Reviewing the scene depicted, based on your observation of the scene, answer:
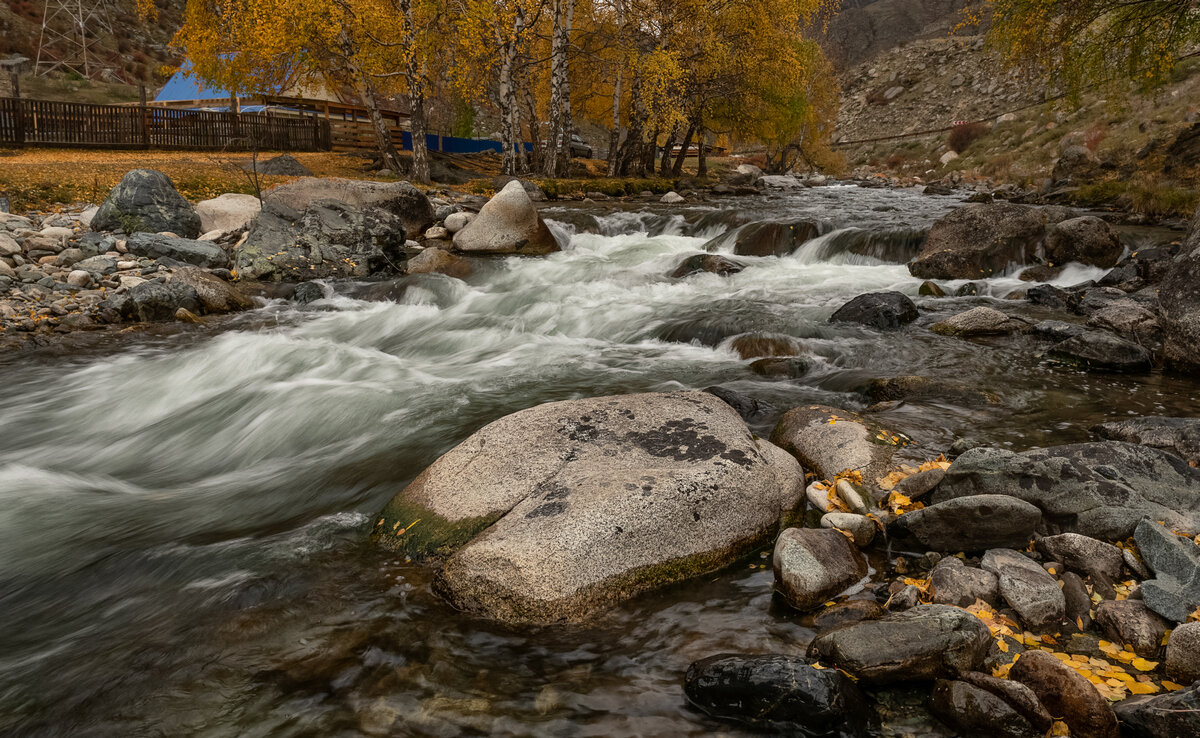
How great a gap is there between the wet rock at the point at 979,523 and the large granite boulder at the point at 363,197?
42.9 ft

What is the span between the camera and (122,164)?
65.8 ft

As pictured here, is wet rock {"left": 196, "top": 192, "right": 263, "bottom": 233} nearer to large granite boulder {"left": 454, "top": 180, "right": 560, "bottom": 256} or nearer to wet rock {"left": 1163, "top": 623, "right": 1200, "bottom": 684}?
large granite boulder {"left": 454, "top": 180, "right": 560, "bottom": 256}

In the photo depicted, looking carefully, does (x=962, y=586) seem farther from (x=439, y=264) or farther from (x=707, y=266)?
(x=439, y=264)

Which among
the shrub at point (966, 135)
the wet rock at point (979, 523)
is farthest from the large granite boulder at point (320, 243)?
the shrub at point (966, 135)

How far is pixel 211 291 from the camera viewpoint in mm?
11266

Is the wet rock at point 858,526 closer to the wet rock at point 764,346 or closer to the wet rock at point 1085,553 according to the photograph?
the wet rock at point 1085,553

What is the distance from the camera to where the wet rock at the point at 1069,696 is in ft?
9.09

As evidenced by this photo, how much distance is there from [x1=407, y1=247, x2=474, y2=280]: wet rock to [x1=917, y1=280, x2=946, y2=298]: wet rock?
27.6 ft

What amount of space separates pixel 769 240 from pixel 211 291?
11435 millimetres

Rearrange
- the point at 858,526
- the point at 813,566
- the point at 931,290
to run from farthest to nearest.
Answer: the point at 931,290
the point at 858,526
the point at 813,566

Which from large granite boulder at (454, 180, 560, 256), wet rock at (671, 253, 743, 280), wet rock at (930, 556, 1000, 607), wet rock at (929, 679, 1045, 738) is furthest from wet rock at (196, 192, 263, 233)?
wet rock at (929, 679, 1045, 738)

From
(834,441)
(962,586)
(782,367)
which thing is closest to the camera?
(962,586)

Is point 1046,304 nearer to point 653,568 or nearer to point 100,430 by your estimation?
point 653,568

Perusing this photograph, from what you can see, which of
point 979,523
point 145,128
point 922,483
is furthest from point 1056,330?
point 145,128
